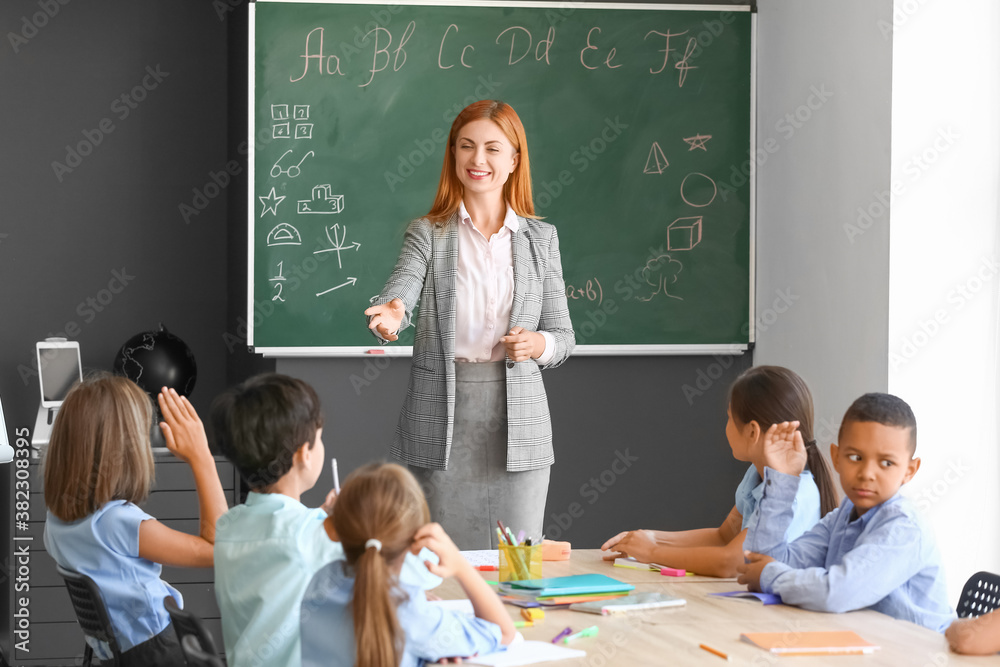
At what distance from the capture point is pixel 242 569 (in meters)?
1.58

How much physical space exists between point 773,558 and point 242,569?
3.10 feet

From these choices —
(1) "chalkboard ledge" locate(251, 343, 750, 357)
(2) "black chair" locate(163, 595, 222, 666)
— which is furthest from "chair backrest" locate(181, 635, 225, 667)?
(1) "chalkboard ledge" locate(251, 343, 750, 357)

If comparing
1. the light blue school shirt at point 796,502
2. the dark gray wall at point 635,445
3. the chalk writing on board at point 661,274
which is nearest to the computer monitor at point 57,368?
the dark gray wall at point 635,445

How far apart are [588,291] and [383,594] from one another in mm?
2602

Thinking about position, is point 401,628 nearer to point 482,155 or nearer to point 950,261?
point 482,155

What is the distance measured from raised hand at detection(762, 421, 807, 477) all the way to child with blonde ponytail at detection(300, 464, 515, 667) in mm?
723

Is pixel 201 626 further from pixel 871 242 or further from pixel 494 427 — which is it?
pixel 871 242

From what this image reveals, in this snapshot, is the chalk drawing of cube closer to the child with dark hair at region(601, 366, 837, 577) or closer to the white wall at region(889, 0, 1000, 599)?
the white wall at region(889, 0, 1000, 599)

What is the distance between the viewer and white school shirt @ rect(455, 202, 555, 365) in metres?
2.53

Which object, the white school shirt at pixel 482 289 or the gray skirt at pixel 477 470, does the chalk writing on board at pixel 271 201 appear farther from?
the gray skirt at pixel 477 470

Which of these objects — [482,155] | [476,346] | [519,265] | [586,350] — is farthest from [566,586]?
[586,350]

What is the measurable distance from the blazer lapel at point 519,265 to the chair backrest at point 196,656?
125 cm

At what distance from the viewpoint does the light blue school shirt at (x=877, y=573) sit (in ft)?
5.37

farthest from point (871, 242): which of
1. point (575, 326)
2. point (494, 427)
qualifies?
point (494, 427)
